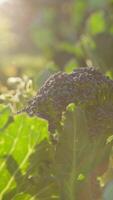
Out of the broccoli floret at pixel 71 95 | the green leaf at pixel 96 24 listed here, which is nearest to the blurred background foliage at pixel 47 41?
the green leaf at pixel 96 24

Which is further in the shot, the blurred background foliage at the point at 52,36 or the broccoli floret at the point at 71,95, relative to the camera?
the blurred background foliage at the point at 52,36

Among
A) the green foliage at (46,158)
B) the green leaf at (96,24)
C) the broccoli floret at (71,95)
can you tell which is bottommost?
the green foliage at (46,158)

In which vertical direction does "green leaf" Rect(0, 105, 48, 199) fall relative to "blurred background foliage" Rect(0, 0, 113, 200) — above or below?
below

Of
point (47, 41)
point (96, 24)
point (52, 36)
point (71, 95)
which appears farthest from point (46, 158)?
point (52, 36)

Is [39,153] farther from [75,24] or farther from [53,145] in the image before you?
[75,24]

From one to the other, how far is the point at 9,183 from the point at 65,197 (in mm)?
104

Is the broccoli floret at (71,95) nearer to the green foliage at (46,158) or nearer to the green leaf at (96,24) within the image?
the green foliage at (46,158)

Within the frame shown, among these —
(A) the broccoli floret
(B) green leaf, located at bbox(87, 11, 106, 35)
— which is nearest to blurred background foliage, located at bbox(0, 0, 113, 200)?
(B) green leaf, located at bbox(87, 11, 106, 35)

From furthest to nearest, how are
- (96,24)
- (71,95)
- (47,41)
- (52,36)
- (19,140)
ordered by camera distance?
(52,36), (47,41), (96,24), (71,95), (19,140)

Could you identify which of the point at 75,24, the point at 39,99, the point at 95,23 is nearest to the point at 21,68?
the point at 95,23

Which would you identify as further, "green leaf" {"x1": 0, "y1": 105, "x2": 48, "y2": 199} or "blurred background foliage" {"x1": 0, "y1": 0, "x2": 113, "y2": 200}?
"blurred background foliage" {"x1": 0, "y1": 0, "x2": 113, "y2": 200}

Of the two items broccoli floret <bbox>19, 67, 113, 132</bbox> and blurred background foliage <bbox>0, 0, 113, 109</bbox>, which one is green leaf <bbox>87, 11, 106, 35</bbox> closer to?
blurred background foliage <bbox>0, 0, 113, 109</bbox>

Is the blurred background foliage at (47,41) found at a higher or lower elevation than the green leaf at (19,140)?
higher

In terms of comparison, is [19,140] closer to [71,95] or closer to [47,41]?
[71,95]
